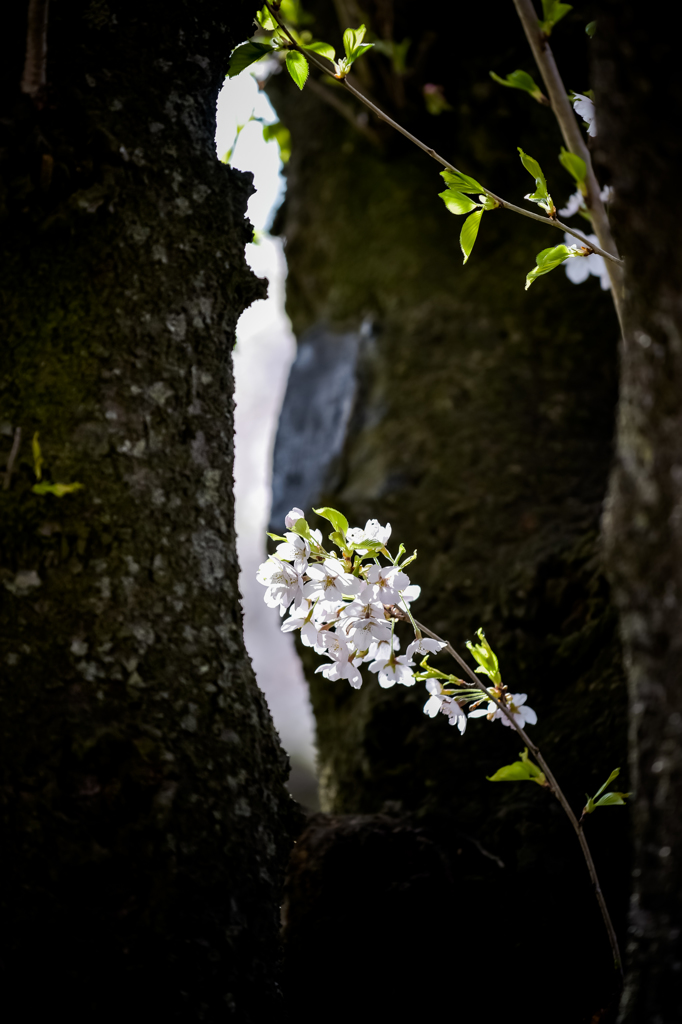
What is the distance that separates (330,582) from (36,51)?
2.63 ft

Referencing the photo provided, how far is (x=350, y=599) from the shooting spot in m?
1.01

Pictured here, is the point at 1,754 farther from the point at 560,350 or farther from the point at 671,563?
the point at 560,350

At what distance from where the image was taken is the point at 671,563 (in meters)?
0.58

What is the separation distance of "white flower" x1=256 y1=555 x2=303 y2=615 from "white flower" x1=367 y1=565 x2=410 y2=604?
99 millimetres

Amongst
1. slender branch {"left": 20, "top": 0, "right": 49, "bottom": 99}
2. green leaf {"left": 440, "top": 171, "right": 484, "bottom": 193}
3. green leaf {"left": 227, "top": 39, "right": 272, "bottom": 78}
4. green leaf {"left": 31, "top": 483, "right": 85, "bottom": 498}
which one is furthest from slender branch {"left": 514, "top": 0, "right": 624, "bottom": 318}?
green leaf {"left": 31, "top": 483, "right": 85, "bottom": 498}

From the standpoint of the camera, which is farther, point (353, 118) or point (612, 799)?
point (353, 118)

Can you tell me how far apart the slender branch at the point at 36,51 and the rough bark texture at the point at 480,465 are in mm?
1181

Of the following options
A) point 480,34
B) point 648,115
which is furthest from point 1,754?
point 480,34

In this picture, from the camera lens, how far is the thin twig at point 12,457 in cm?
88

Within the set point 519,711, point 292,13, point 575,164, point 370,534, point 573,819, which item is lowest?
point 573,819

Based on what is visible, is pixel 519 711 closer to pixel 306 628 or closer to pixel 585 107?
pixel 306 628

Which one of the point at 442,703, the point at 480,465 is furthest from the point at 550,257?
the point at 480,465

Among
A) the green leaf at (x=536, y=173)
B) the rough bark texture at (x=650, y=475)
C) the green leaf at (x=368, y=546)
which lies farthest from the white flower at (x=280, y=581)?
the green leaf at (x=536, y=173)

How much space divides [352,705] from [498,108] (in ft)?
5.51
